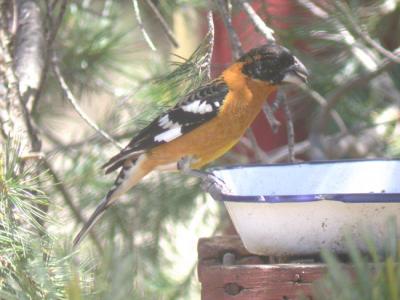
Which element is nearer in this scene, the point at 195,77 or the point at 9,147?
the point at 9,147

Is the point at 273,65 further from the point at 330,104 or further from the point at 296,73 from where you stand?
the point at 330,104

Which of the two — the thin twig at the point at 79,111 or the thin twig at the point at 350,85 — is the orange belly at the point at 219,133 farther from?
the thin twig at the point at 350,85

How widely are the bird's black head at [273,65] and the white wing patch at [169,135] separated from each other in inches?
10.5

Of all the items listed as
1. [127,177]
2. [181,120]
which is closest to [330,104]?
[181,120]

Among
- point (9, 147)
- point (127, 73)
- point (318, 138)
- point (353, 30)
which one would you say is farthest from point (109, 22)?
point (9, 147)

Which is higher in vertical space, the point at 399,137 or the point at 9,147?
the point at 9,147

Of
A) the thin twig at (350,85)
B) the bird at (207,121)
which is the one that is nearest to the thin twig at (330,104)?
the thin twig at (350,85)

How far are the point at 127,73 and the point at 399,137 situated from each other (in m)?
1.03

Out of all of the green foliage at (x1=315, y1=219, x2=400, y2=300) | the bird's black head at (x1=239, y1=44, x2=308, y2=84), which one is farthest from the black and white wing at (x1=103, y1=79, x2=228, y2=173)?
the green foliage at (x1=315, y1=219, x2=400, y2=300)

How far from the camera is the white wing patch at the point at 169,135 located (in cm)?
215

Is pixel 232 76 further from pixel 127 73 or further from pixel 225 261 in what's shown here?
pixel 127 73

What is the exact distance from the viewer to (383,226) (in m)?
1.55

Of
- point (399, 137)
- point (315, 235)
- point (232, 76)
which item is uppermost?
point (232, 76)

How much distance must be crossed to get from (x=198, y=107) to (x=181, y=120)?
0.06m
